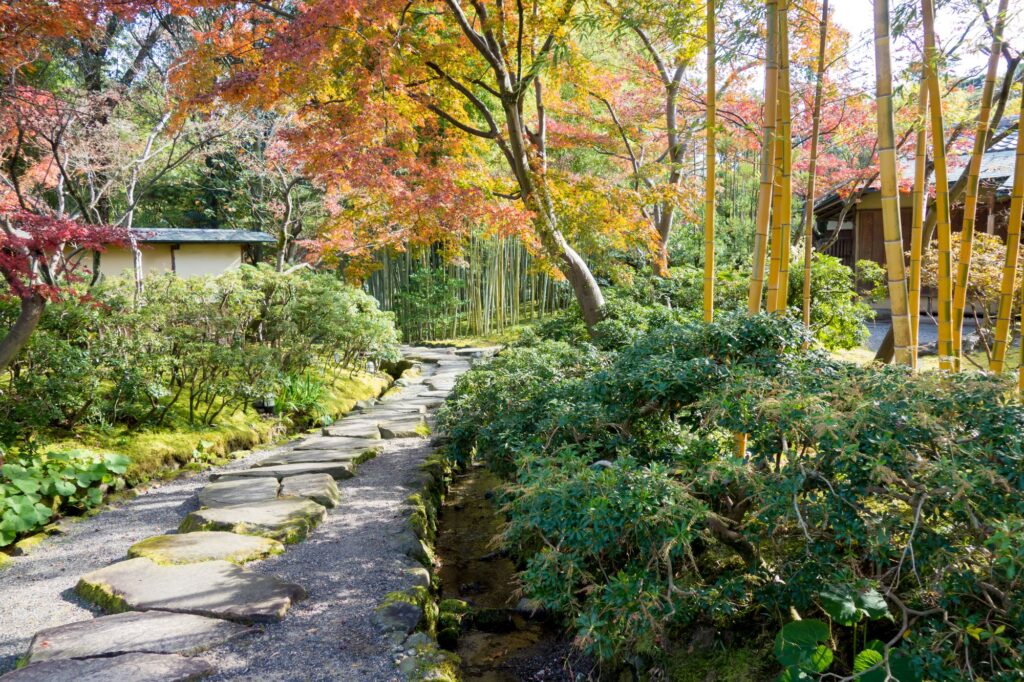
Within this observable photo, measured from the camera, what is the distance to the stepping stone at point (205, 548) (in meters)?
3.59

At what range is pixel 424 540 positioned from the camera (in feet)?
14.2

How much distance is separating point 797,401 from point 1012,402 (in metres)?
0.67

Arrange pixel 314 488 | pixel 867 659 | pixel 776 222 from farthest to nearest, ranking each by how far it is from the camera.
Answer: pixel 314 488, pixel 776 222, pixel 867 659

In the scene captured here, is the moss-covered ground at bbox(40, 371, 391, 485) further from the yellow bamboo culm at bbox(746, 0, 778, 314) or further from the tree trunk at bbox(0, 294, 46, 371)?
the yellow bamboo culm at bbox(746, 0, 778, 314)

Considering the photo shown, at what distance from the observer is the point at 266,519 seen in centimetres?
420

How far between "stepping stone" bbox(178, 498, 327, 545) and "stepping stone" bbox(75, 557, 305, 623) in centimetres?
52

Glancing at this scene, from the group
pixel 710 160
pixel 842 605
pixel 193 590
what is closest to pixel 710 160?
pixel 710 160

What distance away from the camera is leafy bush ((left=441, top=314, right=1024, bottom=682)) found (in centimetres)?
191

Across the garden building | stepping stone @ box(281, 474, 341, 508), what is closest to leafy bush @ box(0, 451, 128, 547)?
stepping stone @ box(281, 474, 341, 508)

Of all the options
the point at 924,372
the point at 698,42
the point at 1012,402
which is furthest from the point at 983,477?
the point at 698,42

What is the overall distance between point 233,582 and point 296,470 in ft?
6.89

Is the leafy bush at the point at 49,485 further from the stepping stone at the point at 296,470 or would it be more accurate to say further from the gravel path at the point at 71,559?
the stepping stone at the point at 296,470

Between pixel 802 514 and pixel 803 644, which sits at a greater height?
pixel 802 514

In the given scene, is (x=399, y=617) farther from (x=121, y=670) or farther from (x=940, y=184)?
(x=940, y=184)
